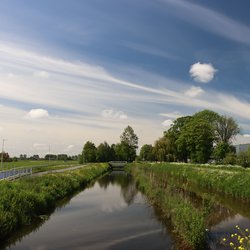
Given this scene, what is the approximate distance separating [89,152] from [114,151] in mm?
11656

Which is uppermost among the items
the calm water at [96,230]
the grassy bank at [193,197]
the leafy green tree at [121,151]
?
the leafy green tree at [121,151]

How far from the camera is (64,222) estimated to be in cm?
2017

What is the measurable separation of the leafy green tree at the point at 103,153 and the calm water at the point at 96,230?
335 ft

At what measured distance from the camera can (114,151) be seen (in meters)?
134

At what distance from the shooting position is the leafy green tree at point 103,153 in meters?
128

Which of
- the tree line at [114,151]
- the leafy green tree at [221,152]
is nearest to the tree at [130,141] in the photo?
the tree line at [114,151]

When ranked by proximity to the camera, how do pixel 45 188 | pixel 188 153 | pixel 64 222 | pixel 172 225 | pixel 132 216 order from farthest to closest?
pixel 188 153, pixel 45 188, pixel 132 216, pixel 64 222, pixel 172 225

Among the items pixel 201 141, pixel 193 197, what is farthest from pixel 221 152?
pixel 193 197

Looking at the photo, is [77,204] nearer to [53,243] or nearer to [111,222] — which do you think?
[111,222]

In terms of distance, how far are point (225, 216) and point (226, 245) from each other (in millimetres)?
7503

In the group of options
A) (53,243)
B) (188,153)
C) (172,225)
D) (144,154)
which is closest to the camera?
(53,243)

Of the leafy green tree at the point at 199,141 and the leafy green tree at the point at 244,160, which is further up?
the leafy green tree at the point at 199,141

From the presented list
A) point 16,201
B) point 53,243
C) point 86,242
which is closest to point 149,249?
point 86,242

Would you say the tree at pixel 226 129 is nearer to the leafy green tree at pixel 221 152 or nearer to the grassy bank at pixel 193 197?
the leafy green tree at pixel 221 152
